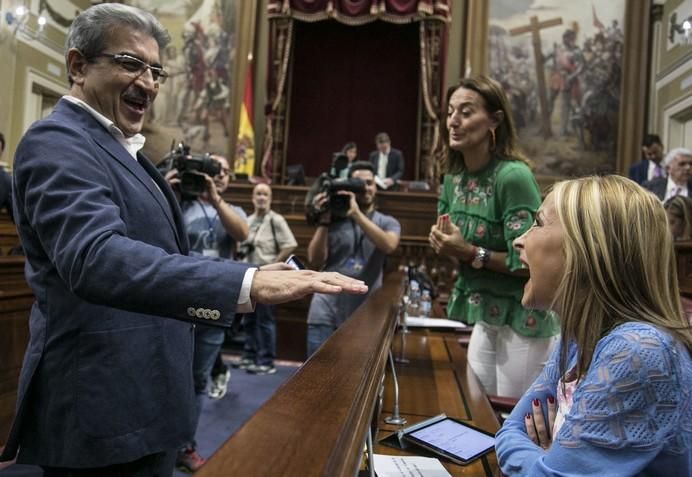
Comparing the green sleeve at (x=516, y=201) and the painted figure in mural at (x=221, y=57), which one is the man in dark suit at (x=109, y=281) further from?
the painted figure in mural at (x=221, y=57)

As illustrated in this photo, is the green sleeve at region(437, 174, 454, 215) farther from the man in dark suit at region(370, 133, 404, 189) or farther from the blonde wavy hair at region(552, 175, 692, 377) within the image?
the man in dark suit at region(370, 133, 404, 189)

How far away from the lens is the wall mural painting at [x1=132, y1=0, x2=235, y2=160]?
8781mm

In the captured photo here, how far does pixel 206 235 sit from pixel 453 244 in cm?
140

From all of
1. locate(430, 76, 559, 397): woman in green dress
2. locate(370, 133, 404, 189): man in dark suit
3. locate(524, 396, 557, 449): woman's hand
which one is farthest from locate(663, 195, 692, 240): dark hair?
locate(370, 133, 404, 189): man in dark suit

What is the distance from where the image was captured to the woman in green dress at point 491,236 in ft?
5.43

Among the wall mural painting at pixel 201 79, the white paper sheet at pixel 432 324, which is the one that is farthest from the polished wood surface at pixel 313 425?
the wall mural painting at pixel 201 79

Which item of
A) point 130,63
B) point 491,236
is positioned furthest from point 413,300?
point 130,63

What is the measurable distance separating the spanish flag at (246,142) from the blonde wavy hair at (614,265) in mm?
7609

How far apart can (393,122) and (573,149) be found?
272 centimetres

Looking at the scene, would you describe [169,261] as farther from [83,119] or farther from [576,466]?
[576,466]

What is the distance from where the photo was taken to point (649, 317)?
886mm

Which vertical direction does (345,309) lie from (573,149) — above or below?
below

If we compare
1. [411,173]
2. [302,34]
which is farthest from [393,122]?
[302,34]

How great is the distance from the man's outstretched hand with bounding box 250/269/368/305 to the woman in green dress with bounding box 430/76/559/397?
0.79 metres
